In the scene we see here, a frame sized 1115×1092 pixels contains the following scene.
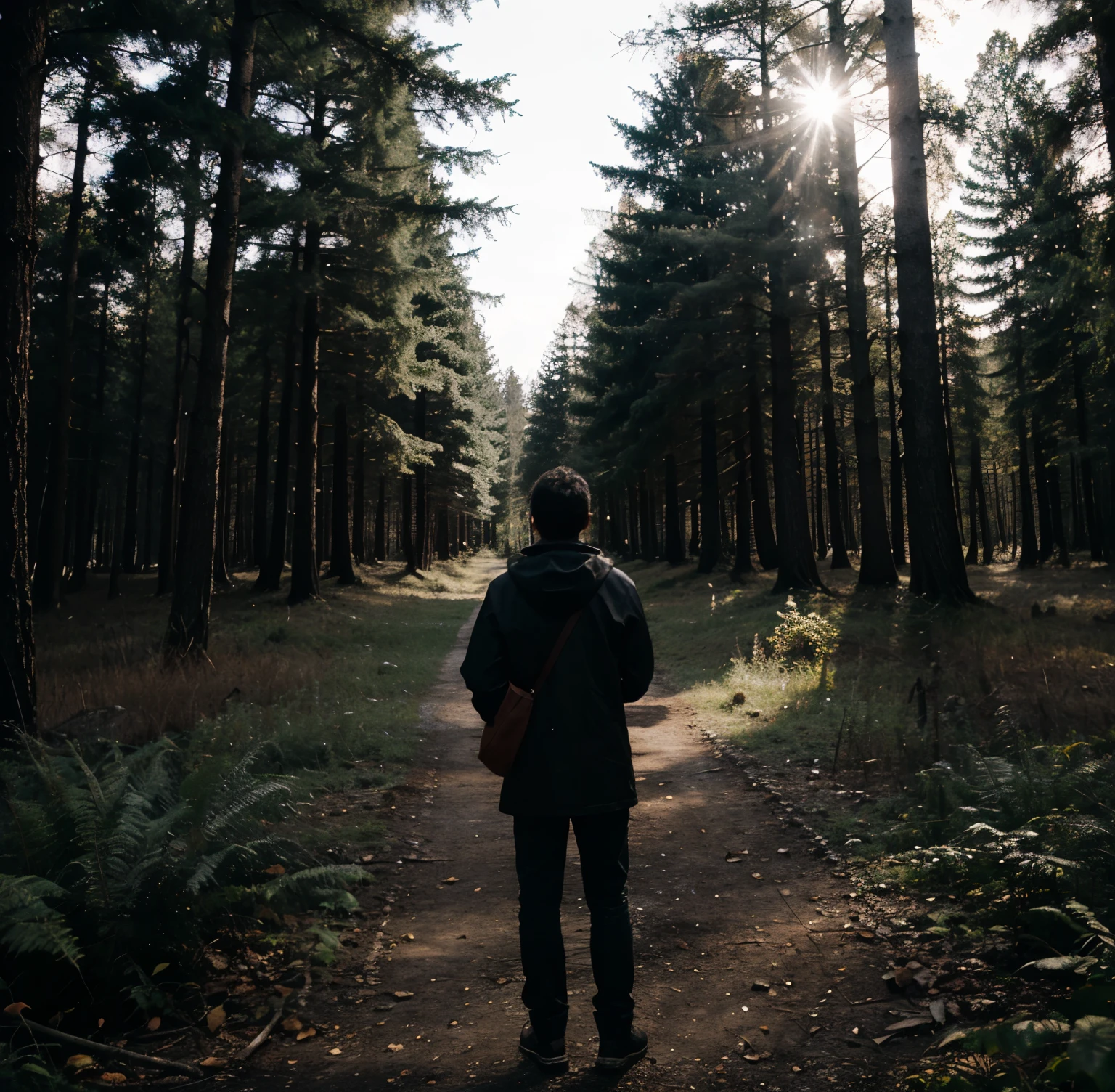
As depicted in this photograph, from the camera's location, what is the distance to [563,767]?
10.8 ft

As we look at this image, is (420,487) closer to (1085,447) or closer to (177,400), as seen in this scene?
(177,400)

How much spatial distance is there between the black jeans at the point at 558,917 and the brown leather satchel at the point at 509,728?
251mm

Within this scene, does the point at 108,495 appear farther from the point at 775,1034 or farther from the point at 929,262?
the point at 775,1034

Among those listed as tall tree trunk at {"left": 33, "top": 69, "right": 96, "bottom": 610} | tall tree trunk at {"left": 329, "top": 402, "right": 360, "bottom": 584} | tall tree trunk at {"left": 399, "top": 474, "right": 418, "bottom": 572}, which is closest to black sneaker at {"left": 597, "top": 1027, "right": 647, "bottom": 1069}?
tall tree trunk at {"left": 33, "top": 69, "right": 96, "bottom": 610}

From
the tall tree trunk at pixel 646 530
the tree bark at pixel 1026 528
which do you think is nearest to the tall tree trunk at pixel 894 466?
the tree bark at pixel 1026 528

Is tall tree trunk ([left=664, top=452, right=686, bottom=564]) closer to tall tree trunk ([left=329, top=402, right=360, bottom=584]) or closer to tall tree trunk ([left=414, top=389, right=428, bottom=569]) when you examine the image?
tall tree trunk ([left=414, top=389, right=428, bottom=569])

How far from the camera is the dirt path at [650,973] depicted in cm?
319

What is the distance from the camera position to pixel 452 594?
113ft

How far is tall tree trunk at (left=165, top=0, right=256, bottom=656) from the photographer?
11766 millimetres

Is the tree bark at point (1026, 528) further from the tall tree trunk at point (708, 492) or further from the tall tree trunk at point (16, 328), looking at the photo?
the tall tree trunk at point (16, 328)

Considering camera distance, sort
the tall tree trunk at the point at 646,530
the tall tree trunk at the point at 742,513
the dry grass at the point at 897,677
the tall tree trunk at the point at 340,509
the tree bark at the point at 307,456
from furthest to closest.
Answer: the tall tree trunk at the point at 646,530, the tall tree trunk at the point at 340,509, the tall tree trunk at the point at 742,513, the tree bark at the point at 307,456, the dry grass at the point at 897,677

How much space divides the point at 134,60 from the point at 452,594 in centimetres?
2521

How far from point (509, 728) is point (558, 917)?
798 mm

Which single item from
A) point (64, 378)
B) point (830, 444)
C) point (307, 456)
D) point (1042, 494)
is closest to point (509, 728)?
point (307, 456)
